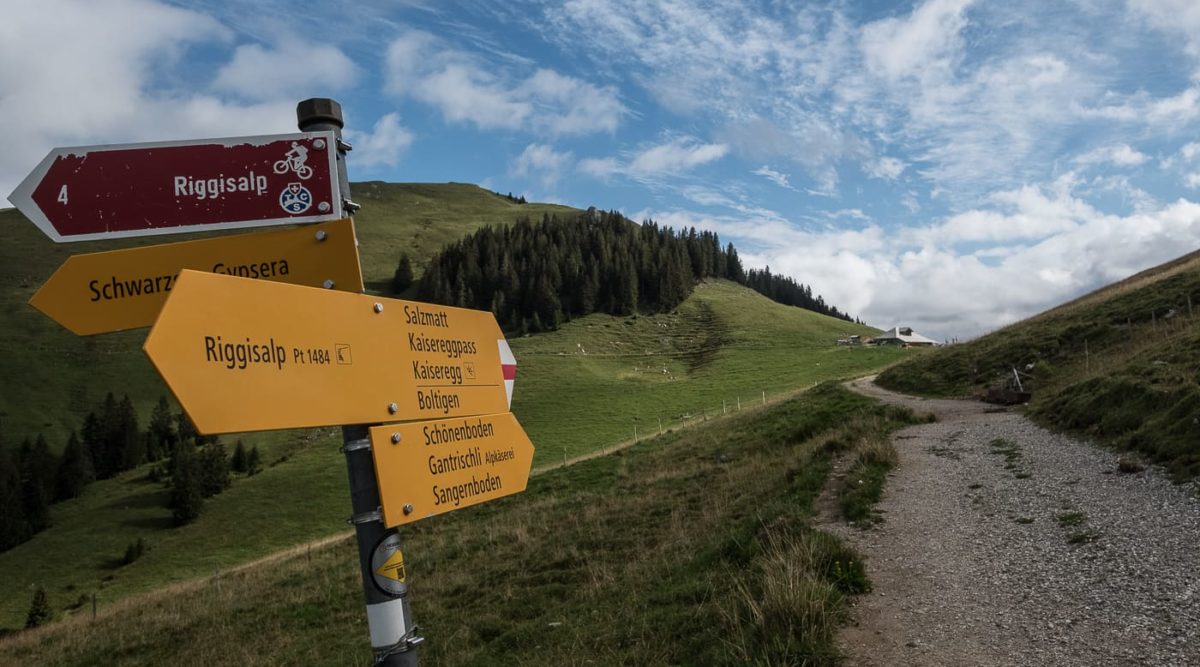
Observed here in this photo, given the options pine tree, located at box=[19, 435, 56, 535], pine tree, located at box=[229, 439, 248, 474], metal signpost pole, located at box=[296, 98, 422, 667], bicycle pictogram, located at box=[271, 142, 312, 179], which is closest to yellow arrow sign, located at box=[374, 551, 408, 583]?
metal signpost pole, located at box=[296, 98, 422, 667]

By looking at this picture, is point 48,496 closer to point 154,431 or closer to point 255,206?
point 154,431

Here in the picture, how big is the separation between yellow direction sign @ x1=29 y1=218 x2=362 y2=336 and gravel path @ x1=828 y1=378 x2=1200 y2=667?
17.4 feet

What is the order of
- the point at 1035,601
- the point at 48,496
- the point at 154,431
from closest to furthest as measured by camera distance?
the point at 1035,601
the point at 48,496
the point at 154,431

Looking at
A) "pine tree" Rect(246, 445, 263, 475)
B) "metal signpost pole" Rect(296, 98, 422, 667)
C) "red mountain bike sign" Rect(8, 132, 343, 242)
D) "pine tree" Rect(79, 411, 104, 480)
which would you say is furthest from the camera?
"pine tree" Rect(79, 411, 104, 480)

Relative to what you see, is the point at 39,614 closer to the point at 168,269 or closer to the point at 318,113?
the point at 168,269

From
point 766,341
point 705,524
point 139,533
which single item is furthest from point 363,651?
point 766,341

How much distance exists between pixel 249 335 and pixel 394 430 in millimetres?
759

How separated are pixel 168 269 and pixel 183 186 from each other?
0.48 meters

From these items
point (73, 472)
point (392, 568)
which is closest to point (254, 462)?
point (73, 472)

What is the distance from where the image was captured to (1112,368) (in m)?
17.8

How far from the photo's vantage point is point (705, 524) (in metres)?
12.1

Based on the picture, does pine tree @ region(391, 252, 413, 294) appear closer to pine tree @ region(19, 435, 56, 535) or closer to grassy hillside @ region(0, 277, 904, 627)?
grassy hillside @ region(0, 277, 904, 627)

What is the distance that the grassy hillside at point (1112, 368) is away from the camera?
38.4ft

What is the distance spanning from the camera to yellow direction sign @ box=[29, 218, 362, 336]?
9.44 ft
